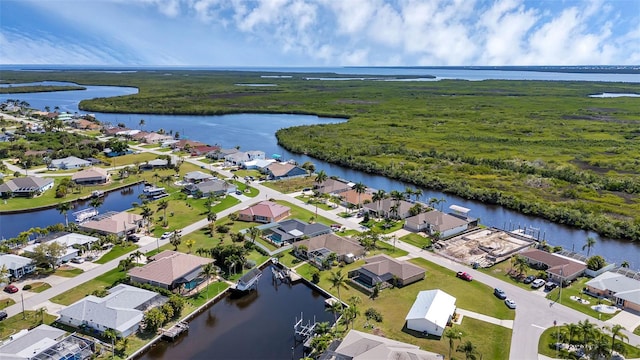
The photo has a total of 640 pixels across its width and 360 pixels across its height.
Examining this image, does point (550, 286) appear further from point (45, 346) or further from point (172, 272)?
point (45, 346)

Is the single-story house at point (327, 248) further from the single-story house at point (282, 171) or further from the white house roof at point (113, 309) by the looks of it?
the single-story house at point (282, 171)

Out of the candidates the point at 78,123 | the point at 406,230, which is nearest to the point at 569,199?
the point at 406,230

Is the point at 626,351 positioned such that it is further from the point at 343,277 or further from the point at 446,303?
the point at 343,277

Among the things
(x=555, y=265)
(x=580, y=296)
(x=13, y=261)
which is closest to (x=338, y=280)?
(x=580, y=296)

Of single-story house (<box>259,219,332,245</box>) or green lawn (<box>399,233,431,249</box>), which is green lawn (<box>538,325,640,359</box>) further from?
single-story house (<box>259,219,332,245</box>)

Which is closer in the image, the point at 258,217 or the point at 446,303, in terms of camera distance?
the point at 446,303

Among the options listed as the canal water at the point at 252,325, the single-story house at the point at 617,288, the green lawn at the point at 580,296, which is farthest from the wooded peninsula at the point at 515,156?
the canal water at the point at 252,325

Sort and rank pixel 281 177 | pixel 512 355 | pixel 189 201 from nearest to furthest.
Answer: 1. pixel 512 355
2. pixel 189 201
3. pixel 281 177
